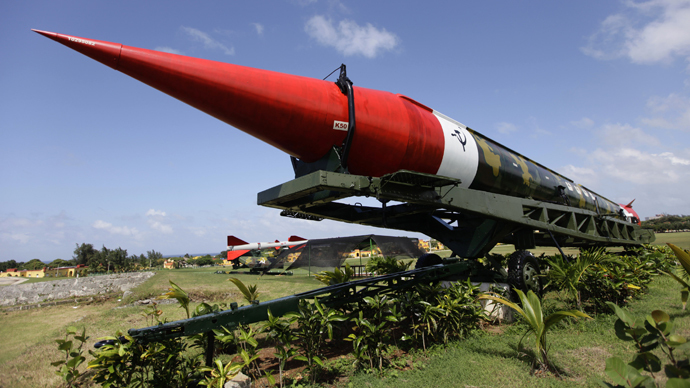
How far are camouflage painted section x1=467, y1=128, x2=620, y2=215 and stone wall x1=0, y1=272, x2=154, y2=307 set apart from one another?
39.4ft

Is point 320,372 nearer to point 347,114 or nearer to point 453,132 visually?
point 347,114

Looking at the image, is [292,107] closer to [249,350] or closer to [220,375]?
[249,350]

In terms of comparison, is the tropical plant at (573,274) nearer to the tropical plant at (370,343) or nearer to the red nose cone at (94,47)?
the tropical plant at (370,343)

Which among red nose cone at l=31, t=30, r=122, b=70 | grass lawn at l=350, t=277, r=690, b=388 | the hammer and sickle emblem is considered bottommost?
grass lawn at l=350, t=277, r=690, b=388

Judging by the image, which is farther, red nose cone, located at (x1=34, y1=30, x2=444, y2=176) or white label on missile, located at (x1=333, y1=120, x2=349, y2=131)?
white label on missile, located at (x1=333, y1=120, x2=349, y2=131)

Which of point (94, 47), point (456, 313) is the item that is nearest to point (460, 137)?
point (456, 313)

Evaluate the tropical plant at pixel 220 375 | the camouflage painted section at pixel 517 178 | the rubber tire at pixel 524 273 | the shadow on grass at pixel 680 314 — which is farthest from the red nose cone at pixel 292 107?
the shadow on grass at pixel 680 314

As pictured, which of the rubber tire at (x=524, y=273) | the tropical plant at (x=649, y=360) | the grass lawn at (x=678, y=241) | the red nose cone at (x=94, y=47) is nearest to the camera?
the tropical plant at (x=649, y=360)

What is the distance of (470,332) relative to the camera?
4922 mm

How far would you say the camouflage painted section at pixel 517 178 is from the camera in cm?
571

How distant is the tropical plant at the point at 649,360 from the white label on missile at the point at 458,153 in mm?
3227

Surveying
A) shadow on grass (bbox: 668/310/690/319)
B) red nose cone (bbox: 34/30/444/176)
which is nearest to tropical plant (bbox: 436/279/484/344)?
red nose cone (bbox: 34/30/444/176)

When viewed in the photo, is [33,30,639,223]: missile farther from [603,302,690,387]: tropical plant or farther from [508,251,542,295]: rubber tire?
[603,302,690,387]: tropical plant

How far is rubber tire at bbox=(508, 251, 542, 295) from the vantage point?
229 inches
